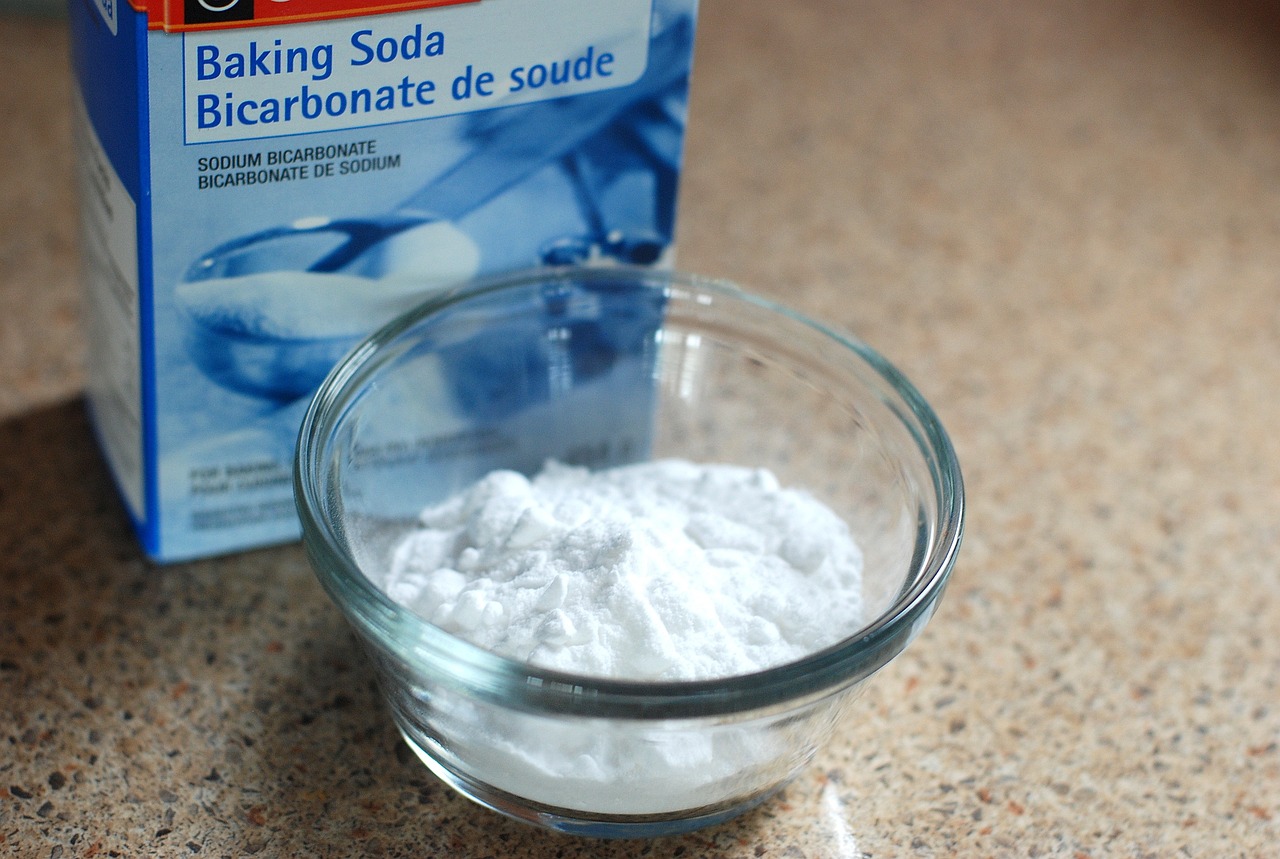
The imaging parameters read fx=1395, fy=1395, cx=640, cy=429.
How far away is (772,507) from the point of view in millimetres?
656

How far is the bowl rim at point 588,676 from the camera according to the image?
49 cm

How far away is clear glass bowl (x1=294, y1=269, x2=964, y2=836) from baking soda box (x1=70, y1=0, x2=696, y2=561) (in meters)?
0.03

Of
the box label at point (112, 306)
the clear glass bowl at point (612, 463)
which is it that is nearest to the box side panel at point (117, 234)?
the box label at point (112, 306)

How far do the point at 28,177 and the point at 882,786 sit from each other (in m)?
0.70

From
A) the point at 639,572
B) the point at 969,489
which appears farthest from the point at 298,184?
the point at 969,489

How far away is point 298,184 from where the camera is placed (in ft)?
2.02

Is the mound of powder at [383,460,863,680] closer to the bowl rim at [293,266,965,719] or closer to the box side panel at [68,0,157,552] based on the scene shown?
the bowl rim at [293,266,965,719]

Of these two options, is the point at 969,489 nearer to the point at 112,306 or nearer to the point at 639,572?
the point at 639,572

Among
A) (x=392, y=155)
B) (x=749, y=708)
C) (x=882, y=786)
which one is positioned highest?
(x=392, y=155)

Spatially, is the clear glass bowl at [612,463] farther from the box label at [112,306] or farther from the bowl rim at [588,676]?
the box label at [112,306]

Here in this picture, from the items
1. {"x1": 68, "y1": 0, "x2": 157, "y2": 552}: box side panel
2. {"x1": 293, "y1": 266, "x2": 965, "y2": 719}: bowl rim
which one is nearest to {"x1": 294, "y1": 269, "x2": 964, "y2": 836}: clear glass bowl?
{"x1": 293, "y1": 266, "x2": 965, "y2": 719}: bowl rim

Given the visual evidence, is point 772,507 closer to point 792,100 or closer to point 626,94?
point 626,94

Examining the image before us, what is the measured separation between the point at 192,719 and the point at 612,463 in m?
0.26

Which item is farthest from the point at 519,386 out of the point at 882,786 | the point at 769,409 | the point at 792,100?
the point at 792,100
